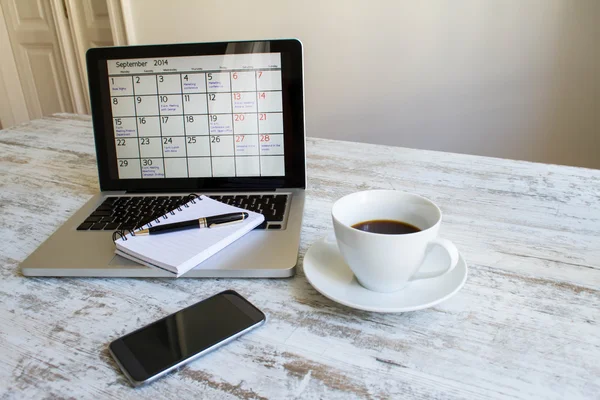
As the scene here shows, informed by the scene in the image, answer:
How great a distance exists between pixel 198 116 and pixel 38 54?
10.1ft

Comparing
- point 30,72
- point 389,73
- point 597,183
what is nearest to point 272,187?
point 597,183

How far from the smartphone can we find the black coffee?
0.16 meters

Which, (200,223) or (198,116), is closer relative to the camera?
(200,223)

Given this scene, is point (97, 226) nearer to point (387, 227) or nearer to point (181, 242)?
point (181, 242)

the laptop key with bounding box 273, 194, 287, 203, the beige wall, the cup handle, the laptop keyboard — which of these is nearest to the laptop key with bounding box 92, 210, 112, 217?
the laptop keyboard

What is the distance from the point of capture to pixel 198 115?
2.69 feet

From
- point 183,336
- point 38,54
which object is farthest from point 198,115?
point 38,54

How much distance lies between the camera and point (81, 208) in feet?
2.54

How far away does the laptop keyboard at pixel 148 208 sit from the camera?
2.33 feet

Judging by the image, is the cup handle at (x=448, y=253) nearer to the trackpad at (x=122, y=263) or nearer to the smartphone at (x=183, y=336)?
the smartphone at (x=183, y=336)

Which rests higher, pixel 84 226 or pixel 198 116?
pixel 198 116

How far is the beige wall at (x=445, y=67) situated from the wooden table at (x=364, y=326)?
121 centimetres

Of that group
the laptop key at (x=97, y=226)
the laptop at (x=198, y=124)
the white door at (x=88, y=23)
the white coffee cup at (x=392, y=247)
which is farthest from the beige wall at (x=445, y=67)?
the laptop key at (x=97, y=226)

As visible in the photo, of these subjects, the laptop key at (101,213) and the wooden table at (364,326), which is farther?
the laptop key at (101,213)
